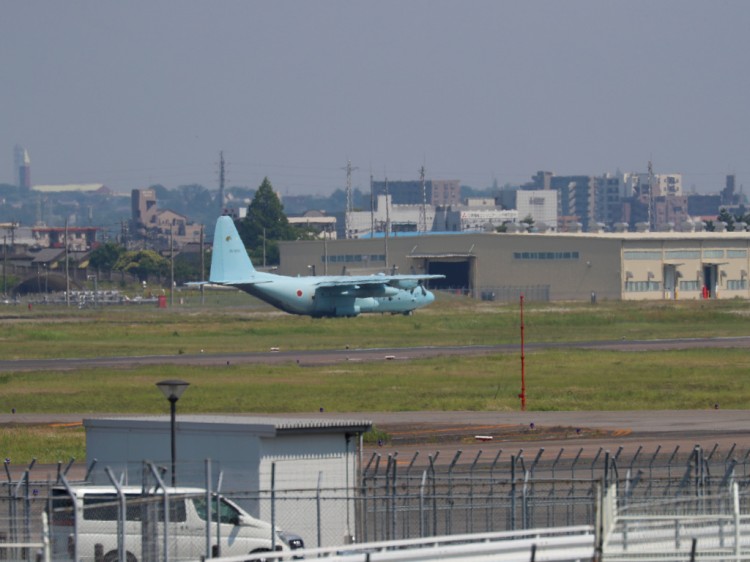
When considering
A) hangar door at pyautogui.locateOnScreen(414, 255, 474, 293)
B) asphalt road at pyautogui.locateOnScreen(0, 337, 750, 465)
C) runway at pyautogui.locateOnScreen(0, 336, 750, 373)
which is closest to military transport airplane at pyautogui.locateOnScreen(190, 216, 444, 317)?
runway at pyautogui.locateOnScreen(0, 336, 750, 373)

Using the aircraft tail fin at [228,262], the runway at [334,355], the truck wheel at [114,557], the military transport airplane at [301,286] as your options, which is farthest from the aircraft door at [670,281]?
the truck wheel at [114,557]

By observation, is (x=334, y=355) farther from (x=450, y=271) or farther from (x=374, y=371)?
(x=450, y=271)

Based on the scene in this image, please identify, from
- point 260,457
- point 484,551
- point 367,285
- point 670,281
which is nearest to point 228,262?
point 367,285

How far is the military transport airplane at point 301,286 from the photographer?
296 feet

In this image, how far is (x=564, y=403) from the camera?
44.1 m

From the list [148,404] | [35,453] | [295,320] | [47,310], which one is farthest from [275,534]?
[47,310]

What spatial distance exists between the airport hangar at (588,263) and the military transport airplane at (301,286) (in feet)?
81.2

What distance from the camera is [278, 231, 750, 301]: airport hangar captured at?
12531 cm

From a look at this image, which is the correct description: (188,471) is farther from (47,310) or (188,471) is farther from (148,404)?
(47,310)

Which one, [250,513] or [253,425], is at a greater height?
[253,425]

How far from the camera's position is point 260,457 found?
22.6m

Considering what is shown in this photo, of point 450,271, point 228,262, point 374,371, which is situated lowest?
point 374,371

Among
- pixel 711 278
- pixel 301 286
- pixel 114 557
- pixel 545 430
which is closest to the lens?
pixel 114 557

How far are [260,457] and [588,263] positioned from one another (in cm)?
10571
